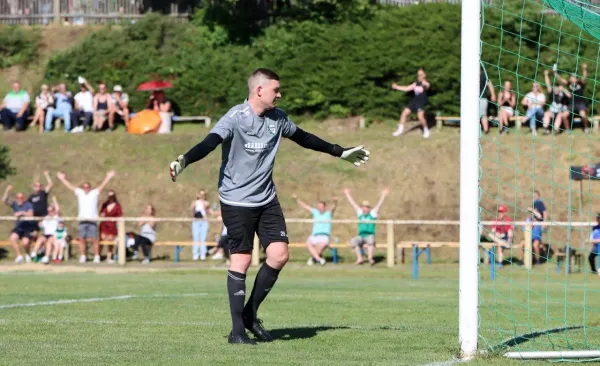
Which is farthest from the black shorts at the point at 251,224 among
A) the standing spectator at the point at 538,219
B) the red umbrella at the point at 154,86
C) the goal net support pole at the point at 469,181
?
the red umbrella at the point at 154,86

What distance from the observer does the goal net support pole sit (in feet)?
27.3

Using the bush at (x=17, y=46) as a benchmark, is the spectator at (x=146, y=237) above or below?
below

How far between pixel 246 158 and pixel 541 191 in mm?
21640

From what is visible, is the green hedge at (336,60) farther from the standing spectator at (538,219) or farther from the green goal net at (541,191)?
the standing spectator at (538,219)

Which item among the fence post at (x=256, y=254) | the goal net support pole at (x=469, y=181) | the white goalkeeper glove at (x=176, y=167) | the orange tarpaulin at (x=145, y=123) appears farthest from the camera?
the orange tarpaulin at (x=145, y=123)

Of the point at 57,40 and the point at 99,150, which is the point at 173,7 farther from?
the point at 99,150

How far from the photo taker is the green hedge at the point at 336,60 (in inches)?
1406

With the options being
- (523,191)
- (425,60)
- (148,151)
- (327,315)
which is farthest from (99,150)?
(327,315)

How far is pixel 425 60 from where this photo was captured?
35969 mm

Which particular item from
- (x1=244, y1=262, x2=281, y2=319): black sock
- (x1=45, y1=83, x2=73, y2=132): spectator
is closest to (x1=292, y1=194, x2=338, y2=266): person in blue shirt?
(x1=45, y1=83, x2=73, y2=132): spectator

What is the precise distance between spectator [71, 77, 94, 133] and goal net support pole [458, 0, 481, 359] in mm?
28288

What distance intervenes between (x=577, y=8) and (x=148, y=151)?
26.1 meters

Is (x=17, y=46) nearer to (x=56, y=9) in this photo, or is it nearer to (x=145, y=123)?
(x=56, y=9)

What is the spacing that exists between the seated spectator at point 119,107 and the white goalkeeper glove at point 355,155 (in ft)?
87.2
